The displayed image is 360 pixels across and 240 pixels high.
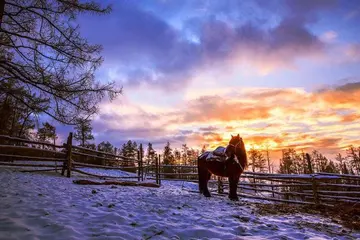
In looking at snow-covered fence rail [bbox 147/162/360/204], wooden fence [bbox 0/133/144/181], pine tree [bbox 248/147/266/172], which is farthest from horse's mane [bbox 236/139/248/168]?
pine tree [bbox 248/147/266/172]

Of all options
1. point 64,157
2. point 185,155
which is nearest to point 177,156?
point 185,155

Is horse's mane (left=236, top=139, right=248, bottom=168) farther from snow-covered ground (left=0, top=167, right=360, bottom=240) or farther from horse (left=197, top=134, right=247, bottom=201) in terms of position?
snow-covered ground (left=0, top=167, right=360, bottom=240)

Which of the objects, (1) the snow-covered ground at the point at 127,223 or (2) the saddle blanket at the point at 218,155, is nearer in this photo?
(1) the snow-covered ground at the point at 127,223

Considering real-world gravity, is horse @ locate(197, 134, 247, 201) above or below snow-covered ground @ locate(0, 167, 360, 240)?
above

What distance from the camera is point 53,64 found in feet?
15.0

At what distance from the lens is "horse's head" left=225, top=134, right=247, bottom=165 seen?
7.68 m

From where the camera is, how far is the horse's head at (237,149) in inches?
303

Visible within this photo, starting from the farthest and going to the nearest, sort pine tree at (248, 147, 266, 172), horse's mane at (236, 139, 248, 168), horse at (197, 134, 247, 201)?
pine tree at (248, 147, 266, 172) < horse's mane at (236, 139, 248, 168) < horse at (197, 134, 247, 201)

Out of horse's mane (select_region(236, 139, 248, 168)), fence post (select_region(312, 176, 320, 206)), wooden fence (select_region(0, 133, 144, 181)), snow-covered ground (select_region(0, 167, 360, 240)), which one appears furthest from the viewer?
wooden fence (select_region(0, 133, 144, 181))

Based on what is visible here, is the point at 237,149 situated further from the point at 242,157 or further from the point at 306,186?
the point at 306,186

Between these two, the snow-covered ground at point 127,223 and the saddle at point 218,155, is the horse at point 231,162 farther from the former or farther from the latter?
the snow-covered ground at point 127,223

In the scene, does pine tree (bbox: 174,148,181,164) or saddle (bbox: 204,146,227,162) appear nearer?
saddle (bbox: 204,146,227,162)

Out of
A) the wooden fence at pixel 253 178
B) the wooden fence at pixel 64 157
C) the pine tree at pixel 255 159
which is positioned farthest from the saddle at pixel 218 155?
the pine tree at pixel 255 159

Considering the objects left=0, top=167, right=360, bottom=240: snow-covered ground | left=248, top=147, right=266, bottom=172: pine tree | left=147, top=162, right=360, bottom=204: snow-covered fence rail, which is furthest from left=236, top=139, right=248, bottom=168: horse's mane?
left=248, top=147, right=266, bottom=172: pine tree
